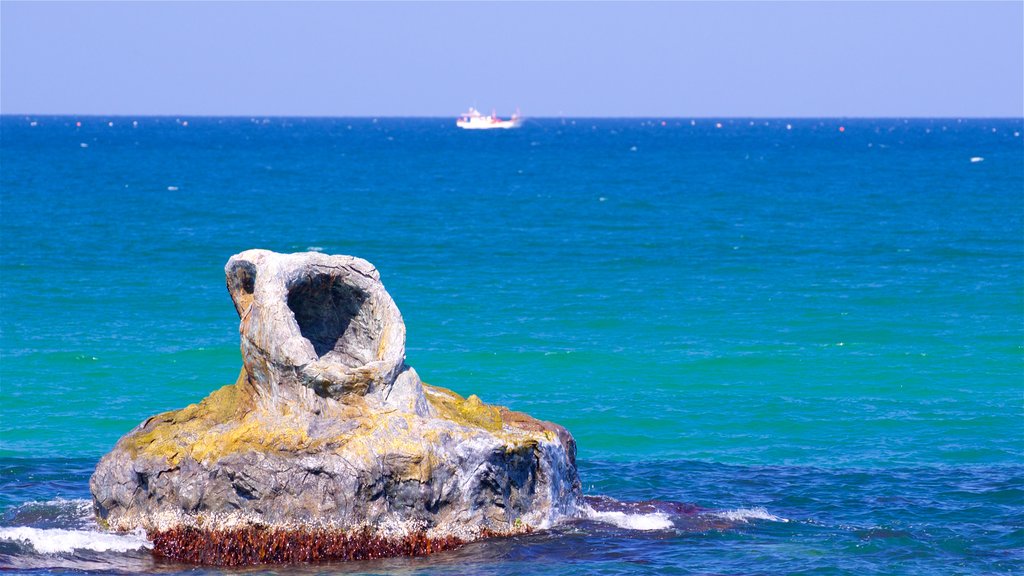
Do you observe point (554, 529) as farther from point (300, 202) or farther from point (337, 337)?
point (300, 202)

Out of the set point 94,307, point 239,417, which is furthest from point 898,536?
point 94,307

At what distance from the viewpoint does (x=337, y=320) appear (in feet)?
69.8

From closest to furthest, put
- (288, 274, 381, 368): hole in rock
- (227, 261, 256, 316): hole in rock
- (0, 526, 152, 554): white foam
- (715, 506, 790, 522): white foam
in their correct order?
(0, 526, 152, 554): white foam, (227, 261, 256, 316): hole in rock, (288, 274, 381, 368): hole in rock, (715, 506, 790, 522): white foam

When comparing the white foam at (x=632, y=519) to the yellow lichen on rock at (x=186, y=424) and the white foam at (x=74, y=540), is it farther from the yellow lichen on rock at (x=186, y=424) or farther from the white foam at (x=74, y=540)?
the white foam at (x=74, y=540)

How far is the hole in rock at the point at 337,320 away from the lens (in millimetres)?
20766

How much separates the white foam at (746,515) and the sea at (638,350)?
0.07 metres

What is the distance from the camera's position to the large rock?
1866 centimetres

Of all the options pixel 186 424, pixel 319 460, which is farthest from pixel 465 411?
pixel 186 424

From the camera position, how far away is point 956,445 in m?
28.5

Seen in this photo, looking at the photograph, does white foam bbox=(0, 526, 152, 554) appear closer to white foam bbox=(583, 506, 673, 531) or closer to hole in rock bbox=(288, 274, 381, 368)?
hole in rock bbox=(288, 274, 381, 368)

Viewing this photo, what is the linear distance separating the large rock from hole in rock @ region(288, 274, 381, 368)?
9 cm

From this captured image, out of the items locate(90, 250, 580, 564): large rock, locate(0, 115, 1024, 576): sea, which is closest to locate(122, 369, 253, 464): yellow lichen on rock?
locate(90, 250, 580, 564): large rock

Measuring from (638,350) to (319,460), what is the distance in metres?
22.5

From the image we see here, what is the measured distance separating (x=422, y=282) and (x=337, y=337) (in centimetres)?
3318
